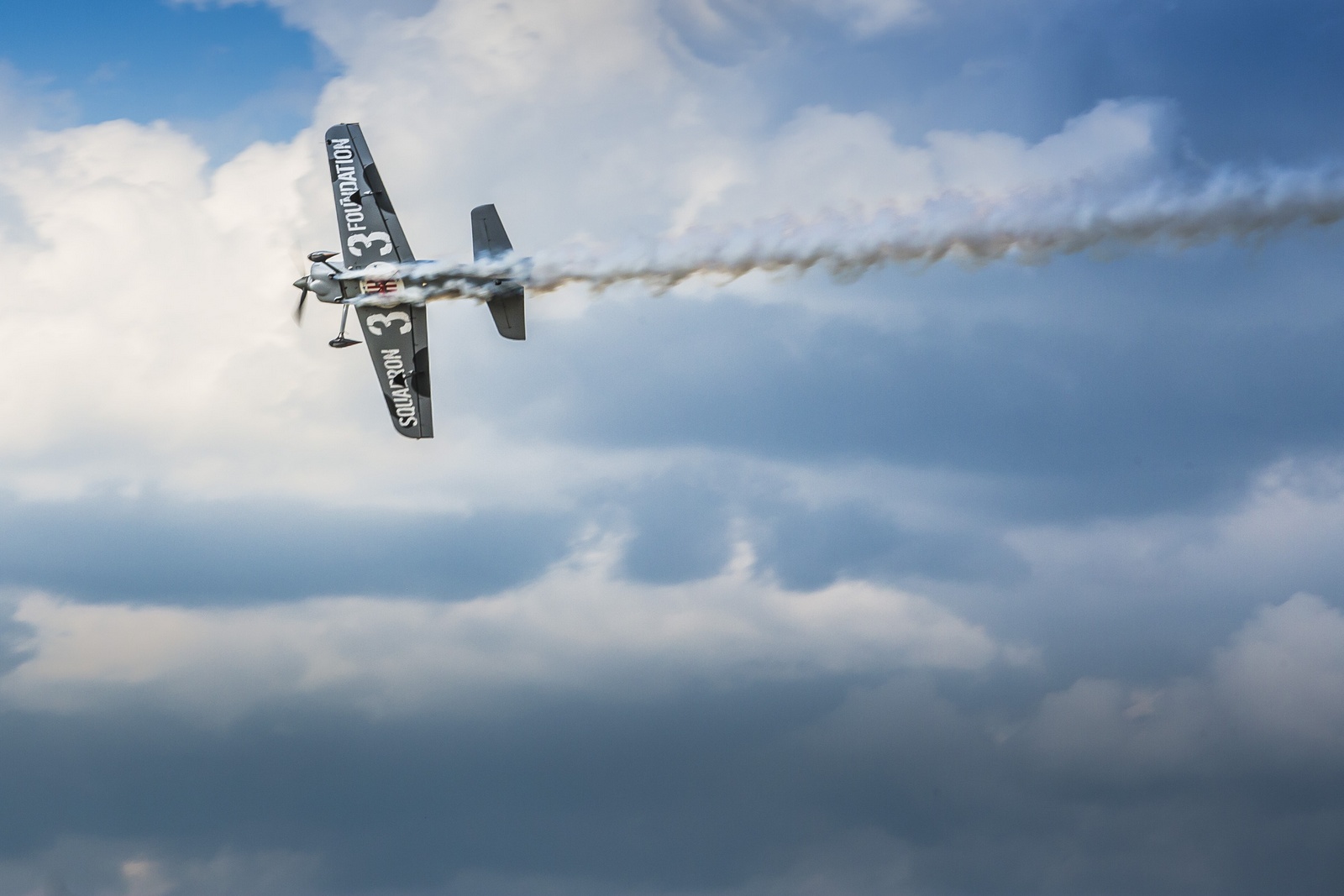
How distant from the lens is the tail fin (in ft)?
129

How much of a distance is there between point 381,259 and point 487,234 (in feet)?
13.5

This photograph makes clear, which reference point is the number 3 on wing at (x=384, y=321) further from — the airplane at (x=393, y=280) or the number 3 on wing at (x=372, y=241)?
the number 3 on wing at (x=372, y=241)

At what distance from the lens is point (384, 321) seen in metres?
41.8

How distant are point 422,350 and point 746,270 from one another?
1241cm

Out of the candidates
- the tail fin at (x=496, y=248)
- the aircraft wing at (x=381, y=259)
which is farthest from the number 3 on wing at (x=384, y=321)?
the tail fin at (x=496, y=248)

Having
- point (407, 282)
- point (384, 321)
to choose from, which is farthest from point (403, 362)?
point (407, 282)

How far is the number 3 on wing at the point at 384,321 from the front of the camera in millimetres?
41781

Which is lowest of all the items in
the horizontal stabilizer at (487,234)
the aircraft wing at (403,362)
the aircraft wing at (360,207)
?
the aircraft wing at (403,362)

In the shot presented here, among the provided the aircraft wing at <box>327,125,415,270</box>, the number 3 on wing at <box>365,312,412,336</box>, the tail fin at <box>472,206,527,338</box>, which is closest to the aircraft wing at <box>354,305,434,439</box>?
the number 3 on wing at <box>365,312,412,336</box>

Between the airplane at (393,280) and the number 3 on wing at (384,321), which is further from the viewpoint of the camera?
the number 3 on wing at (384,321)

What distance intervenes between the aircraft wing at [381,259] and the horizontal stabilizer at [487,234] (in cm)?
314

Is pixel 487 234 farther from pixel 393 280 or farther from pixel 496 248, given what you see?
pixel 393 280

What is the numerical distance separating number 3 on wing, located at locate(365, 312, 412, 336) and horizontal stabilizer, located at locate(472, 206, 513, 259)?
3918 millimetres

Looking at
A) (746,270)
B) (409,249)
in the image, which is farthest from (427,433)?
(746,270)
